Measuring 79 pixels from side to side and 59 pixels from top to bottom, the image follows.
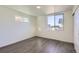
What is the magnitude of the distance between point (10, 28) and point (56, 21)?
3144mm

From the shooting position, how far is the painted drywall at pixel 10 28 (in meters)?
3.63

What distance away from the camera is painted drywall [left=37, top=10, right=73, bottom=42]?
4.29 meters

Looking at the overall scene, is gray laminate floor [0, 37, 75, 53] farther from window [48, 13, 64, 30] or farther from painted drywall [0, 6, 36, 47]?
window [48, 13, 64, 30]

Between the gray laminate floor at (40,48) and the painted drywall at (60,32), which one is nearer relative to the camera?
the gray laminate floor at (40,48)

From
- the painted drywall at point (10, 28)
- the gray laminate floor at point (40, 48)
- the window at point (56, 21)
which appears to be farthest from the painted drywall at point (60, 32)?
the painted drywall at point (10, 28)

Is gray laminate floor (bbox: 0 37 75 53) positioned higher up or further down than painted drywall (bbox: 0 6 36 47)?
further down

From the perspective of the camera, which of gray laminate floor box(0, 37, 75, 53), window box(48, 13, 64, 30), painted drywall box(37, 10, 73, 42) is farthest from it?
window box(48, 13, 64, 30)

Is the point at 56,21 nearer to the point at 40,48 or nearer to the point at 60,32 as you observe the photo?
the point at 60,32

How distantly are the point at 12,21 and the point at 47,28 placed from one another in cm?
277

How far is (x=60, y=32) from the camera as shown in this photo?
488 centimetres

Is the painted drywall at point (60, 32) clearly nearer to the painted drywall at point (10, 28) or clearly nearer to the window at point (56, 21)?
the window at point (56, 21)

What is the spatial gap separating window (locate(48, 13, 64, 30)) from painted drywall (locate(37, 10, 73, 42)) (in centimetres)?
34

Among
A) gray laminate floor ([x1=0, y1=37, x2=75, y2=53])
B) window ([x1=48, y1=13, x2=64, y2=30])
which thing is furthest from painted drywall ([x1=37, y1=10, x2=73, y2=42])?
gray laminate floor ([x1=0, y1=37, x2=75, y2=53])

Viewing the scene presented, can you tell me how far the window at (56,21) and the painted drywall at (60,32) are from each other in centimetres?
34
